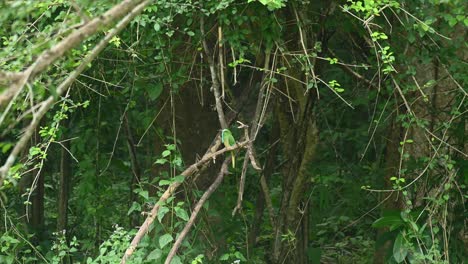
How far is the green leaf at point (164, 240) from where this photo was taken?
4.56m

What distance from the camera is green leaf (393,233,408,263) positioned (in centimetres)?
476

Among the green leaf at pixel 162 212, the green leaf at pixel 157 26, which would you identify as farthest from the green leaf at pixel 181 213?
the green leaf at pixel 157 26

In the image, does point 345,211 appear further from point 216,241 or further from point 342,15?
point 342,15

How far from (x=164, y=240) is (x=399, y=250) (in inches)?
47.6

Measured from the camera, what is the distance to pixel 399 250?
4.79 m

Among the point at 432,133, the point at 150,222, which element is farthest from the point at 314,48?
the point at 150,222

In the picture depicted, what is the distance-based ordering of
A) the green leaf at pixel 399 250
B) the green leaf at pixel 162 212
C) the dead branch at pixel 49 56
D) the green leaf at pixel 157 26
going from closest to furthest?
the dead branch at pixel 49 56 → the green leaf at pixel 157 26 → the green leaf at pixel 162 212 → the green leaf at pixel 399 250

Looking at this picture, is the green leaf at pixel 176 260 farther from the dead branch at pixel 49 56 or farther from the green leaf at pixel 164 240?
the dead branch at pixel 49 56

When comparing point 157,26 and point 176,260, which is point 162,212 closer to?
point 176,260

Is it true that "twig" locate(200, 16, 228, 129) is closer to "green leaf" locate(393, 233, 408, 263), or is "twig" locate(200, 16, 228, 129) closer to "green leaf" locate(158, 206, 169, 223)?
"green leaf" locate(158, 206, 169, 223)

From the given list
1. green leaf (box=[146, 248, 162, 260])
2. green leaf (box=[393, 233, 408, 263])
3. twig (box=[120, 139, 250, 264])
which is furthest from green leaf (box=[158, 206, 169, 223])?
green leaf (box=[393, 233, 408, 263])

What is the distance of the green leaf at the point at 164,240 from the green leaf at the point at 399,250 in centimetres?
116

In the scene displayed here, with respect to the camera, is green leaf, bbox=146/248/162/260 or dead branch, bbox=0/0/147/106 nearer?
dead branch, bbox=0/0/147/106

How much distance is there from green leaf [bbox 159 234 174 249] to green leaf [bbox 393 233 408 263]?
3.81 feet
